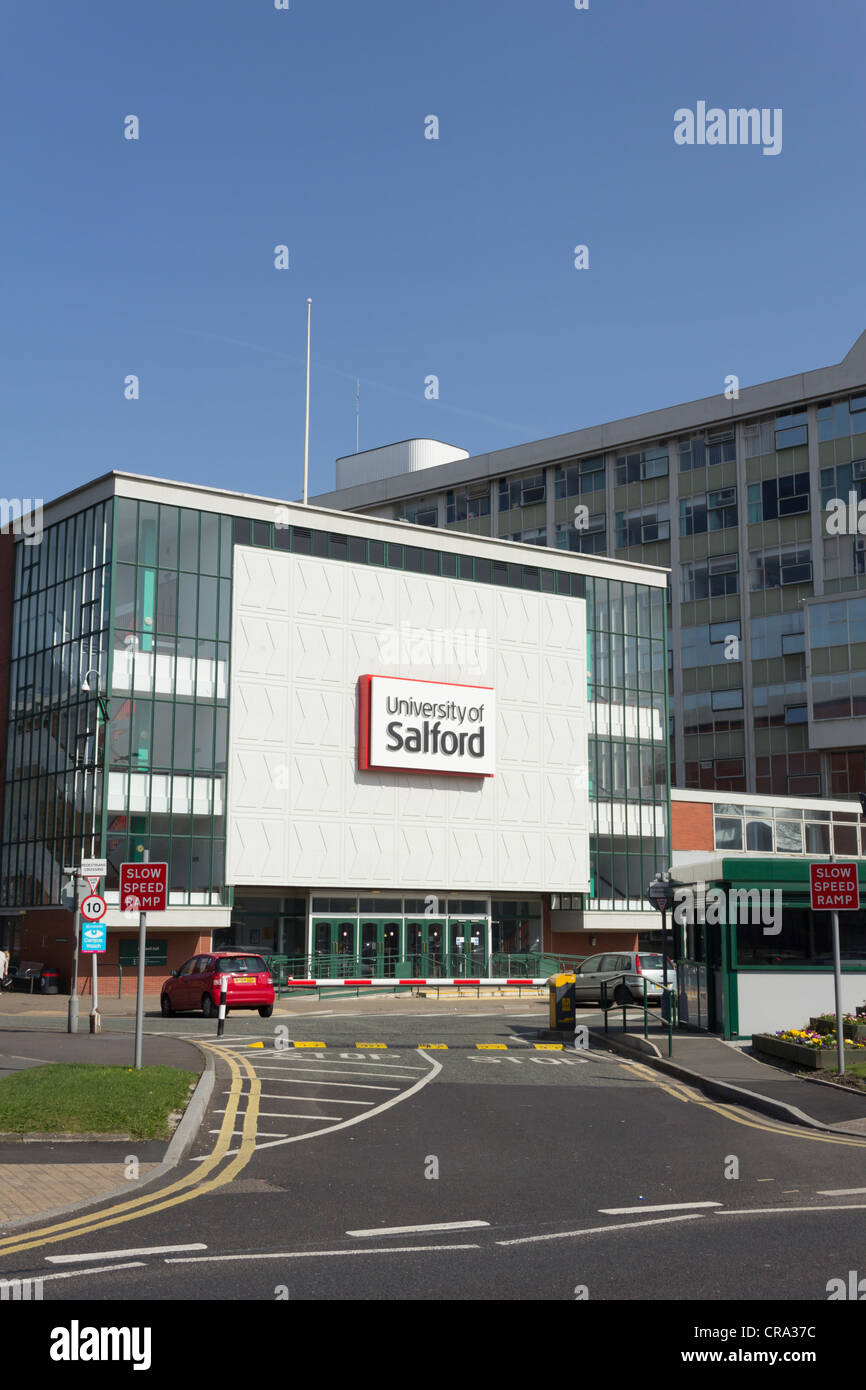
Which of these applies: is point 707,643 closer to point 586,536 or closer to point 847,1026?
point 586,536

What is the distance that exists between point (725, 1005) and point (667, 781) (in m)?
36.2

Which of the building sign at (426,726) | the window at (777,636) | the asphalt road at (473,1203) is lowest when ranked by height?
the asphalt road at (473,1203)

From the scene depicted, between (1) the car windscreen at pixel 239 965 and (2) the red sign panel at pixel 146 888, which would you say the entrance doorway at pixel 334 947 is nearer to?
(1) the car windscreen at pixel 239 965

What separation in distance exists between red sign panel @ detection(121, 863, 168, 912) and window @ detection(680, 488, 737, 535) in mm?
62482

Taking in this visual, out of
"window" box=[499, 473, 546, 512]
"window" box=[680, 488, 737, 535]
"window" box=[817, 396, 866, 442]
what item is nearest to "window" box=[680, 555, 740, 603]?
"window" box=[680, 488, 737, 535]

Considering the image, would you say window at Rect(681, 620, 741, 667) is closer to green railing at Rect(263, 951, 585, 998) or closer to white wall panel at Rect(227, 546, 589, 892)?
white wall panel at Rect(227, 546, 589, 892)

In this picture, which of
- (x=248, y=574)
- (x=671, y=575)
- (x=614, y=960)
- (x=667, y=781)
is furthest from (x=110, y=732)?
(x=671, y=575)

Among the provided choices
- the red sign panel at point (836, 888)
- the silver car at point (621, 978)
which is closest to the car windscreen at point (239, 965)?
the silver car at point (621, 978)

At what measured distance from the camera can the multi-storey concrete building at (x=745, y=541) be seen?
69.6 metres

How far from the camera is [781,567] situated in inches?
2911

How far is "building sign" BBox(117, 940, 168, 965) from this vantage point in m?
47.4

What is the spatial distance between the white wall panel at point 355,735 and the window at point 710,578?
18.9 m

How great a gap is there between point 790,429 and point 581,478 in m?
13.0

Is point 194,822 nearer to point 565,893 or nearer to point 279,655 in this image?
point 279,655
